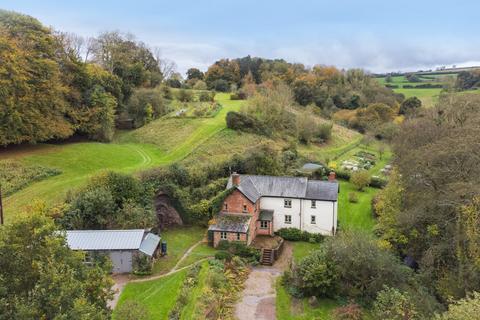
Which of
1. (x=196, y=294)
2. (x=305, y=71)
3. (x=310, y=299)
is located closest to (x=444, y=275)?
(x=310, y=299)

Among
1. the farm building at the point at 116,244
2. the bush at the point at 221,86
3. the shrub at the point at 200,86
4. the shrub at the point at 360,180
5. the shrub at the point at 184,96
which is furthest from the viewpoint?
the bush at the point at 221,86

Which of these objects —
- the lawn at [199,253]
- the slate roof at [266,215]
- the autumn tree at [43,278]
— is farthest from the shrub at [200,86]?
Result: the autumn tree at [43,278]

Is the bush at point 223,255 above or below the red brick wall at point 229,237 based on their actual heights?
below

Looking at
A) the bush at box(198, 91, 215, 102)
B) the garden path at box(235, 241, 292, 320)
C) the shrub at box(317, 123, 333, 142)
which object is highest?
the bush at box(198, 91, 215, 102)

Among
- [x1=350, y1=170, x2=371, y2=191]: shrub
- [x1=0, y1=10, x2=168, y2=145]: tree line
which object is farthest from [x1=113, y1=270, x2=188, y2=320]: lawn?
[x1=350, y1=170, x2=371, y2=191]: shrub

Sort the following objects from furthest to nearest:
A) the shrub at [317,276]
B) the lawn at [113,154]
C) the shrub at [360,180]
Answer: the shrub at [360,180] < the lawn at [113,154] < the shrub at [317,276]

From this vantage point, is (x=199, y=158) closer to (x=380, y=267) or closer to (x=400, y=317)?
(x=380, y=267)

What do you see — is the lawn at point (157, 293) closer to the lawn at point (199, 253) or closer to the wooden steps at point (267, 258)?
the lawn at point (199, 253)

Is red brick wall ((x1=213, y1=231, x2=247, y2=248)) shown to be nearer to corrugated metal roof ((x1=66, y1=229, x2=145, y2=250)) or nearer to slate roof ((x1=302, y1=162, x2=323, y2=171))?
corrugated metal roof ((x1=66, y1=229, x2=145, y2=250))
